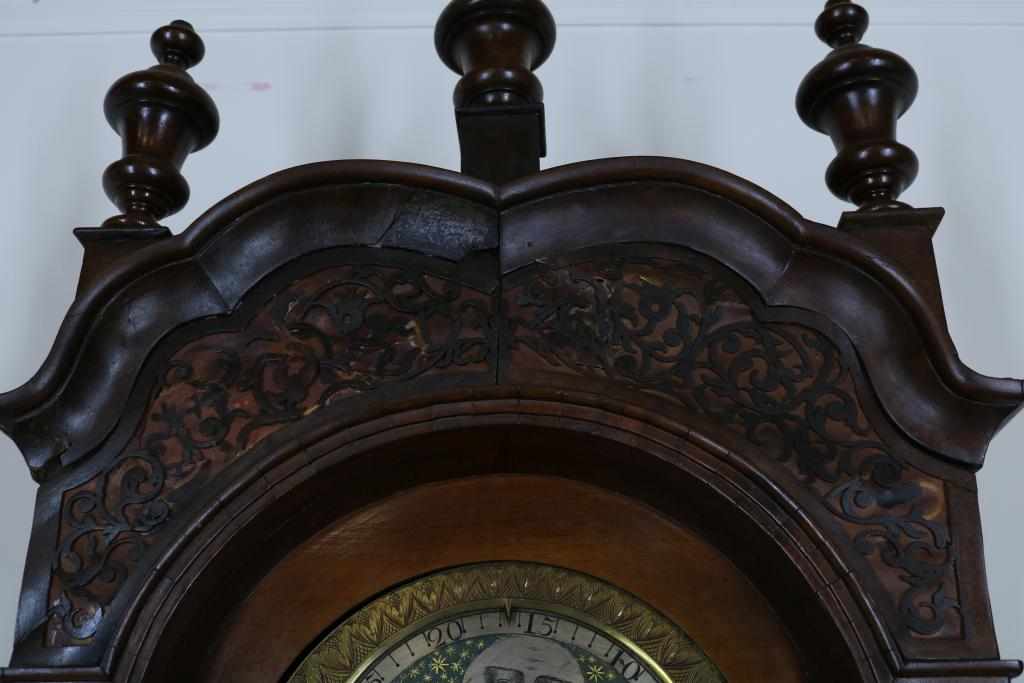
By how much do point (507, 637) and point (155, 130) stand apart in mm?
709

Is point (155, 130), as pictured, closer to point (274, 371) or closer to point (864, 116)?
point (274, 371)

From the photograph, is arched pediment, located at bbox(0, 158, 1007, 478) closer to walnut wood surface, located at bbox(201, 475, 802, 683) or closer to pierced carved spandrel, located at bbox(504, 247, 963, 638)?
pierced carved spandrel, located at bbox(504, 247, 963, 638)

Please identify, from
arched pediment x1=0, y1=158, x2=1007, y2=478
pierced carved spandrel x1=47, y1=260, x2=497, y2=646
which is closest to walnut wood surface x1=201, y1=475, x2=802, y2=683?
pierced carved spandrel x1=47, y1=260, x2=497, y2=646

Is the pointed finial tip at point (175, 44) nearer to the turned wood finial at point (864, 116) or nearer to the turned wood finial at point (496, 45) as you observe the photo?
the turned wood finial at point (496, 45)

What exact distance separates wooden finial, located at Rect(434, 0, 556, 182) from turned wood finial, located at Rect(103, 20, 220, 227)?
31 centimetres

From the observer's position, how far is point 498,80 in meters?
1.44

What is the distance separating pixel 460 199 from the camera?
53.1 inches

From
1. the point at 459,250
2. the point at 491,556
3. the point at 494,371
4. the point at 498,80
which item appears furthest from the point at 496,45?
the point at 491,556

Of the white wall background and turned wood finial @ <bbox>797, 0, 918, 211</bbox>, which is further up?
the white wall background

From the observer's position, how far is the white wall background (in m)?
1.79

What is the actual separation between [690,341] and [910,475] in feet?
0.83

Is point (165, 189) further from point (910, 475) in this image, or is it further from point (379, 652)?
point (910, 475)

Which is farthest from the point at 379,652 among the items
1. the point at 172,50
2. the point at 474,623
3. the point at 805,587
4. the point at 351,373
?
the point at 172,50

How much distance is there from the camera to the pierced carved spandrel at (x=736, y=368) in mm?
1250
